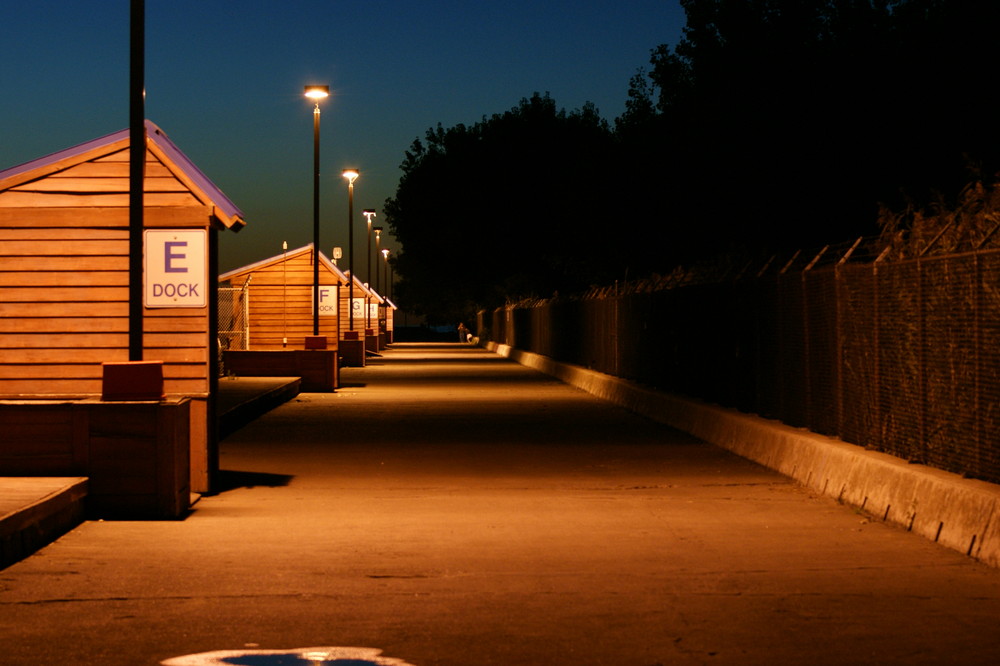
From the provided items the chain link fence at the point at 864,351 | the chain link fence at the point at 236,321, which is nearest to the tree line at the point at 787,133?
the chain link fence at the point at 864,351

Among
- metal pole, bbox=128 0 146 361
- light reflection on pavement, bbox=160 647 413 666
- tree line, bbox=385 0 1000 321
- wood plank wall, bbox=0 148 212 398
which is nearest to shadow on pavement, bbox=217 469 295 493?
wood plank wall, bbox=0 148 212 398

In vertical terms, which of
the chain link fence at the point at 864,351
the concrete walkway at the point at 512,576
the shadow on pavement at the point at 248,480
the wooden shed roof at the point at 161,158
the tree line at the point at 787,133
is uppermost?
the tree line at the point at 787,133

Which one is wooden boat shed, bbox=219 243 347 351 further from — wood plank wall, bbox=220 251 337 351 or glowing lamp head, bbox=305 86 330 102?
glowing lamp head, bbox=305 86 330 102

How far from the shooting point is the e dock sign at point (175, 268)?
14648 millimetres

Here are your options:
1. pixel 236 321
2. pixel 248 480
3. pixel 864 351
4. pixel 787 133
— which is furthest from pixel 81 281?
pixel 236 321

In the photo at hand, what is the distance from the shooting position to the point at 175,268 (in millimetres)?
14695

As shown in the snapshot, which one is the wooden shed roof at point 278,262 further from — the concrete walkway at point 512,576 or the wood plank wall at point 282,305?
the concrete walkway at point 512,576

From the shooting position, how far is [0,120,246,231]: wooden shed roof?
14758 mm

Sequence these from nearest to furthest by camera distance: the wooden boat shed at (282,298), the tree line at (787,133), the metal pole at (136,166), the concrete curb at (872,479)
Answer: the concrete curb at (872,479), the metal pole at (136,166), the tree line at (787,133), the wooden boat shed at (282,298)

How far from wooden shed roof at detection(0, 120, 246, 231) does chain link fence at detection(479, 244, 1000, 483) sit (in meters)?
6.34

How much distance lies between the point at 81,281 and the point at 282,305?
114 feet

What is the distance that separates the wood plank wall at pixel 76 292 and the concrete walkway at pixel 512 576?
169cm

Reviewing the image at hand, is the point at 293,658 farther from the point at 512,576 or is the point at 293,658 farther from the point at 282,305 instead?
the point at 282,305

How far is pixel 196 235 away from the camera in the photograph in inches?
577
